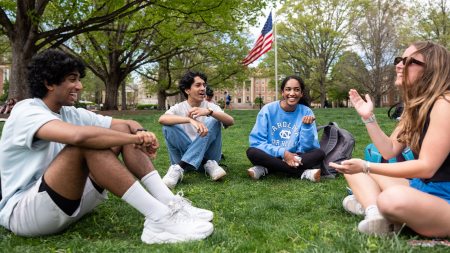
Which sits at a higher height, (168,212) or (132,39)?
(132,39)

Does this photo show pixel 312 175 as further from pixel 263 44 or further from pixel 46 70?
pixel 263 44

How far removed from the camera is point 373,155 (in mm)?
4020

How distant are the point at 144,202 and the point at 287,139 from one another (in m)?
2.92

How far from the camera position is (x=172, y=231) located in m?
2.68

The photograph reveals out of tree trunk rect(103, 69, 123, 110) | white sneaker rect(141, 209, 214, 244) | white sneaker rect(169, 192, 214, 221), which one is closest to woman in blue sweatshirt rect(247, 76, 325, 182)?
white sneaker rect(169, 192, 214, 221)

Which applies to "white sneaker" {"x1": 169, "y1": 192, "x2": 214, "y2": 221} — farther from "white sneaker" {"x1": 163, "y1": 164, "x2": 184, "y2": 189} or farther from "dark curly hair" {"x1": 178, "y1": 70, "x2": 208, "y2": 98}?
"dark curly hair" {"x1": 178, "y1": 70, "x2": 208, "y2": 98}

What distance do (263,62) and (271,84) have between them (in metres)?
6.68

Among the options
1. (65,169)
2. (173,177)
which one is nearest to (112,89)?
(173,177)

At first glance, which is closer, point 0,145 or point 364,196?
point 0,145

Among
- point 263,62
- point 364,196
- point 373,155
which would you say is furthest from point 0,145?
point 263,62

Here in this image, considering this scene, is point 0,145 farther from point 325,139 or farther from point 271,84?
point 271,84

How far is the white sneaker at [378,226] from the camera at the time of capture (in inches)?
101

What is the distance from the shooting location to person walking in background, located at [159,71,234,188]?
4.71m

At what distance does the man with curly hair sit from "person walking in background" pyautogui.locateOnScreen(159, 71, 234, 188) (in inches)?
66.8
